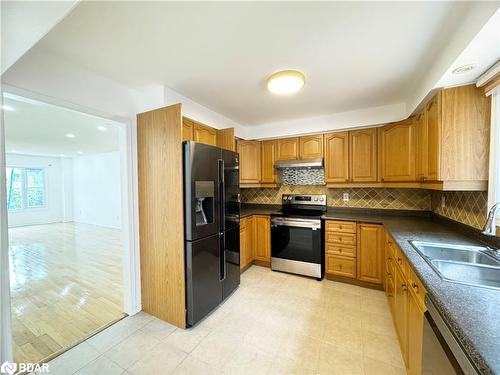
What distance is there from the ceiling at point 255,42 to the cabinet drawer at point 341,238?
1808mm

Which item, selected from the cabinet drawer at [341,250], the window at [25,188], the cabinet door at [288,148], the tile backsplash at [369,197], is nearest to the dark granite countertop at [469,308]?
the cabinet drawer at [341,250]

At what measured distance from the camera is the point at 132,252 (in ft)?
7.22

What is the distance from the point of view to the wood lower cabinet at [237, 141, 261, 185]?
360 cm

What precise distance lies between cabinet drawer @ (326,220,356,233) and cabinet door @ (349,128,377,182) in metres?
0.66

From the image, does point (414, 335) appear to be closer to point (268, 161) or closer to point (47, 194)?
point (268, 161)

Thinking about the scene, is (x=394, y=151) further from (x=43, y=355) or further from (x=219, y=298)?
(x=43, y=355)

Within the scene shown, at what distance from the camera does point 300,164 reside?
320cm

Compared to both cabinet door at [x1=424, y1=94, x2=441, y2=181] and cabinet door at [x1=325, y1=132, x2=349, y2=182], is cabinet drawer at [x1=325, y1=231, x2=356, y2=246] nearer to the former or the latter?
cabinet door at [x1=325, y1=132, x2=349, y2=182]

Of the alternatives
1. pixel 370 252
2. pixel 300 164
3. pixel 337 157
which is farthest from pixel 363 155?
pixel 370 252

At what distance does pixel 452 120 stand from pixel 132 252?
3.26 m

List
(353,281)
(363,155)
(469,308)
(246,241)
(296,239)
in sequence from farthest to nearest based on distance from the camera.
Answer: (246,241) < (296,239) < (363,155) < (353,281) < (469,308)

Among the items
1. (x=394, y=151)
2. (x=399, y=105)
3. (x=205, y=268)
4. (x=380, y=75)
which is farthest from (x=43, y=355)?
(x=399, y=105)

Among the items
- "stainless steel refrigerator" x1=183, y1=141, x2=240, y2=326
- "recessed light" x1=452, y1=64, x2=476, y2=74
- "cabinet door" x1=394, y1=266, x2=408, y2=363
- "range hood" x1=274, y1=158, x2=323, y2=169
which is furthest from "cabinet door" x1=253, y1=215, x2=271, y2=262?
"recessed light" x1=452, y1=64, x2=476, y2=74

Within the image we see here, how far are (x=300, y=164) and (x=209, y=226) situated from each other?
5.87ft
